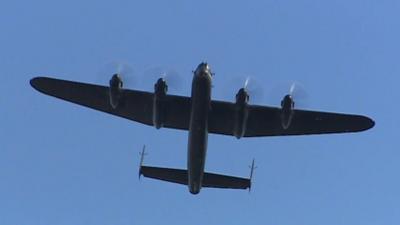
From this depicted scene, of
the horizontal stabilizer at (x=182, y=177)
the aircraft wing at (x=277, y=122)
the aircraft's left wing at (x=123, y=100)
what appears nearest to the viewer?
the horizontal stabilizer at (x=182, y=177)

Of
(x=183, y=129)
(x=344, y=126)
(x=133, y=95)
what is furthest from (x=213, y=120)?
(x=344, y=126)

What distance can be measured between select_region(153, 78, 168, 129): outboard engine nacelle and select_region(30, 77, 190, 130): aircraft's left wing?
833mm

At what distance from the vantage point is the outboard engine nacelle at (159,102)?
99.3 ft

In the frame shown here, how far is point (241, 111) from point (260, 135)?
4.09 metres

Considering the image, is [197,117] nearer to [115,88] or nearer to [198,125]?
[198,125]

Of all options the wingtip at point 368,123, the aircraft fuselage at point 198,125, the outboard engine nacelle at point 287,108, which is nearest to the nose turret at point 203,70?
the aircraft fuselage at point 198,125

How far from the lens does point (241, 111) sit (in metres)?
30.7

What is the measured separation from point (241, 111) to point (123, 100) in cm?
573

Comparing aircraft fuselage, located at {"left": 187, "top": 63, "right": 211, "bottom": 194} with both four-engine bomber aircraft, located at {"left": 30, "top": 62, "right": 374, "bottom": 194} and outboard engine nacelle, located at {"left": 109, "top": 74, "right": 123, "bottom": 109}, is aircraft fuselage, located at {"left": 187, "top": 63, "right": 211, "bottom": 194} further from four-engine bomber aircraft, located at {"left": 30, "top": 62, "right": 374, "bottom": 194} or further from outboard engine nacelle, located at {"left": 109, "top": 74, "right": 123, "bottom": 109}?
outboard engine nacelle, located at {"left": 109, "top": 74, "right": 123, "bottom": 109}

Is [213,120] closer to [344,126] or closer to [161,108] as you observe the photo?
[161,108]

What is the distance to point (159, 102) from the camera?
102 feet

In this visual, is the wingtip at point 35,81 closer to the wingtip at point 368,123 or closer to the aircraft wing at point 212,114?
the aircraft wing at point 212,114

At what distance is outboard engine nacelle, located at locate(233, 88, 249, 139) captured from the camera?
30.3 meters

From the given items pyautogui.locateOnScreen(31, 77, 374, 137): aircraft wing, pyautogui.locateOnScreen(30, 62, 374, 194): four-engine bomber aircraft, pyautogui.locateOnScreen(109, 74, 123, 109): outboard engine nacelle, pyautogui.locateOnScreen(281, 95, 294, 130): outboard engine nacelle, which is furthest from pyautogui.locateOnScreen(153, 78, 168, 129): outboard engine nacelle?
pyautogui.locateOnScreen(281, 95, 294, 130): outboard engine nacelle
